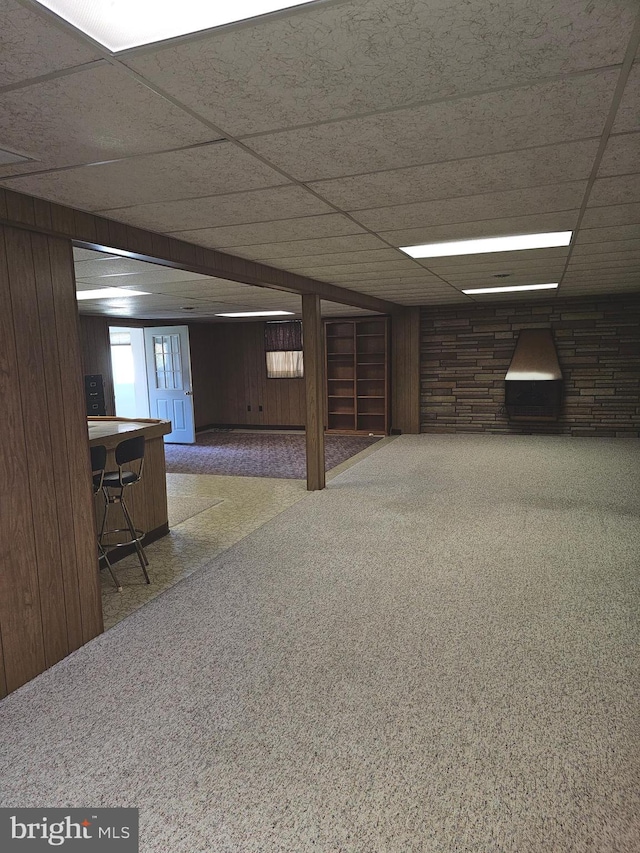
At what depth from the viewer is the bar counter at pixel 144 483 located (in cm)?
409

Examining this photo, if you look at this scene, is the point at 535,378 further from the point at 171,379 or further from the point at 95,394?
the point at 95,394

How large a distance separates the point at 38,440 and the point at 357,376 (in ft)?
24.4

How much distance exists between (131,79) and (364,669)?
2.38 m

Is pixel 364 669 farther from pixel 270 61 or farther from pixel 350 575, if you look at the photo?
pixel 270 61

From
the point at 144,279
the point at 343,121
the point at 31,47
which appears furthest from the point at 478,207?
the point at 144,279

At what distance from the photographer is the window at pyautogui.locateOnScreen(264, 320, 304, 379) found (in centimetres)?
1033

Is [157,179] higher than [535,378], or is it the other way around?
[157,179]

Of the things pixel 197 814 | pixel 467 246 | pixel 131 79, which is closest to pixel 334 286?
pixel 467 246

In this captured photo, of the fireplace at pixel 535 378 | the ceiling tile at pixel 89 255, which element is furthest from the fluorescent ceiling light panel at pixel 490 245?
the fireplace at pixel 535 378

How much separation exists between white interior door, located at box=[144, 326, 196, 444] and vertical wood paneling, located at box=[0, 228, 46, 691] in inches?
265

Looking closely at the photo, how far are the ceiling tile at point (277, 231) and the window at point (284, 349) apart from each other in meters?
6.63

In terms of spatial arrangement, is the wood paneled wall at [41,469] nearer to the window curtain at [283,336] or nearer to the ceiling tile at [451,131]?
the ceiling tile at [451,131]

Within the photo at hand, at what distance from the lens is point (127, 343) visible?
1334 centimetres

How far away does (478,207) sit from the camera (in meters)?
2.92
